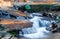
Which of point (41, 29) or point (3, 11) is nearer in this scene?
point (41, 29)

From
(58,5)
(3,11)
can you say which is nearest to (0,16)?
(3,11)

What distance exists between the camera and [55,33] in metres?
9.52

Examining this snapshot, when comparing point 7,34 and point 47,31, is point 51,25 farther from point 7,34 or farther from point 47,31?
point 7,34

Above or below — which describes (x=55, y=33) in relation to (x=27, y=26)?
below

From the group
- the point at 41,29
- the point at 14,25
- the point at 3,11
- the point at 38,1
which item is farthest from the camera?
the point at 38,1

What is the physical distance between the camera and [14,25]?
27.0 ft

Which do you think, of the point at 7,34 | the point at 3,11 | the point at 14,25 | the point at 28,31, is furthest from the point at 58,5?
the point at 7,34

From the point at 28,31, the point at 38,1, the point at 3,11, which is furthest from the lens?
the point at 38,1

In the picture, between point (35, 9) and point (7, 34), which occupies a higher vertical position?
point (7, 34)

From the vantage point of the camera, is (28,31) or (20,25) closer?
(20,25)

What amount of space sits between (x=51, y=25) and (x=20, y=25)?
236cm

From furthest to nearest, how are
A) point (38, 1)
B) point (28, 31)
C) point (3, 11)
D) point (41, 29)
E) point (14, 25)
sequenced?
point (38, 1) < point (3, 11) < point (41, 29) < point (28, 31) < point (14, 25)

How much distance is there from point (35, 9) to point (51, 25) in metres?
5.43

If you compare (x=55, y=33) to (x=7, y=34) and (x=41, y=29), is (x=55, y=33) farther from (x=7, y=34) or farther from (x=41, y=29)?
(x=7, y=34)
